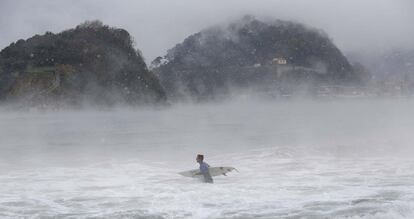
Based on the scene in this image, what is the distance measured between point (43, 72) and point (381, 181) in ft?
402

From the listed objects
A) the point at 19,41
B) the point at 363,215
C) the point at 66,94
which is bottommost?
the point at 363,215

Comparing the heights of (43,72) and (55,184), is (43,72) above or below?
above

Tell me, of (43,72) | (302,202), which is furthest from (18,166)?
(43,72)

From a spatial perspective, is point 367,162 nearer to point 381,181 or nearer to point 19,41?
point 381,181

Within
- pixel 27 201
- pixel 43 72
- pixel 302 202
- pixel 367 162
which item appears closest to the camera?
pixel 302 202

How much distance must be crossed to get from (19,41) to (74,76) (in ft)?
70.2

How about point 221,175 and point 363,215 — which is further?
point 221,175

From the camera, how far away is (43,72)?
440 feet

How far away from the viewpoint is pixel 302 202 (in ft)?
53.0

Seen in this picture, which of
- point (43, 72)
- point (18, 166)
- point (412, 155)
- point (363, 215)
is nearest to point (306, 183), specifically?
point (363, 215)

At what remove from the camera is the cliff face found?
448 ft

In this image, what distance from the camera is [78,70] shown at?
468 feet

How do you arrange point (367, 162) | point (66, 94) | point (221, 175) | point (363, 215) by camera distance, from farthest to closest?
1. point (66, 94)
2. point (367, 162)
3. point (221, 175)
4. point (363, 215)

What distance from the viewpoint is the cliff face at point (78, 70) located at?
448ft
